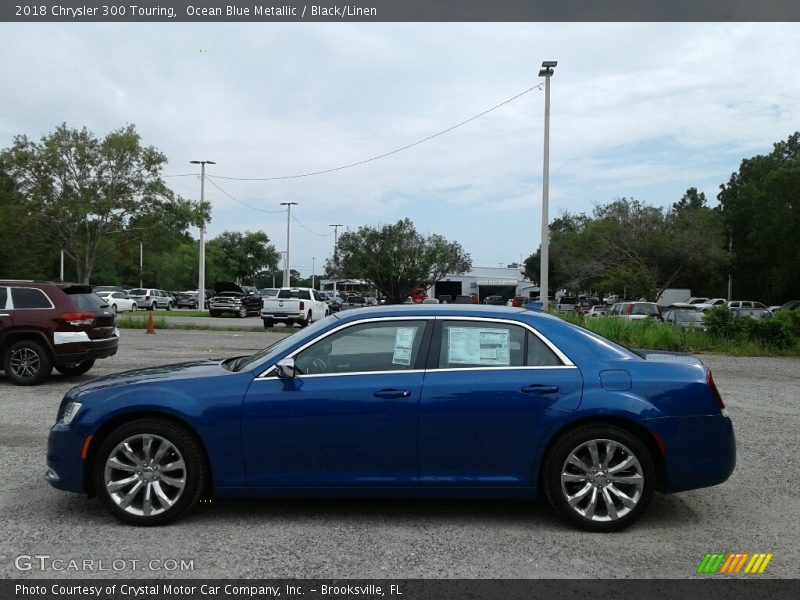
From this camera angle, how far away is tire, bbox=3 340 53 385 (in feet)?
36.8

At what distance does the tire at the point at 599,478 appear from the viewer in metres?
4.91

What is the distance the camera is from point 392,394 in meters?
4.96

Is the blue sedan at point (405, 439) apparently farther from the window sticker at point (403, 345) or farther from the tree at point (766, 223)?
the tree at point (766, 223)

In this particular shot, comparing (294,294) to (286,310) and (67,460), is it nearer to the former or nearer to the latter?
(286,310)

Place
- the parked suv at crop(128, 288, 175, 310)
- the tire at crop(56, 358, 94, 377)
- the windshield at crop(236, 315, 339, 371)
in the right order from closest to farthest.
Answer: the windshield at crop(236, 315, 339, 371)
the tire at crop(56, 358, 94, 377)
the parked suv at crop(128, 288, 175, 310)

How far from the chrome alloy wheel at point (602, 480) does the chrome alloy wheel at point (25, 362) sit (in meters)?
9.31

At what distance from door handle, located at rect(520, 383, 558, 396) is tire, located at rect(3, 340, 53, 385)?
8949 mm

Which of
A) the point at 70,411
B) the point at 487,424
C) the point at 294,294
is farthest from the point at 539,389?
the point at 294,294

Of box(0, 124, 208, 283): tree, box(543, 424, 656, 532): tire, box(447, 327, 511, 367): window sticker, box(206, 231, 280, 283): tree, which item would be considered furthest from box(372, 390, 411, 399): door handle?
box(206, 231, 280, 283): tree

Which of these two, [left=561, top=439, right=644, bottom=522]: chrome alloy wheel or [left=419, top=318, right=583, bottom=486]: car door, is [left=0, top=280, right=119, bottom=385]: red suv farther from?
[left=561, top=439, right=644, bottom=522]: chrome alloy wheel

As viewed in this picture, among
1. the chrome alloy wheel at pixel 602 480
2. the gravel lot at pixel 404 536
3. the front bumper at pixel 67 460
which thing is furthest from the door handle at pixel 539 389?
the front bumper at pixel 67 460
